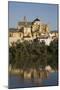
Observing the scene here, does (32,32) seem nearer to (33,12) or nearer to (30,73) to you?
(33,12)

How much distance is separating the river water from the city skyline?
49 cm

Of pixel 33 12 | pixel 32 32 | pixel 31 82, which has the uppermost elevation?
pixel 33 12

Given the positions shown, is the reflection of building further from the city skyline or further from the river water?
the river water

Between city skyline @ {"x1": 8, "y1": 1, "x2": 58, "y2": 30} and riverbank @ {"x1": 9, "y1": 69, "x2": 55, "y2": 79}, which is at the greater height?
city skyline @ {"x1": 8, "y1": 1, "x2": 58, "y2": 30}

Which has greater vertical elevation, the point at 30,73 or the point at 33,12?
the point at 33,12

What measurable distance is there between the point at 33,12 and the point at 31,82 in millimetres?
693

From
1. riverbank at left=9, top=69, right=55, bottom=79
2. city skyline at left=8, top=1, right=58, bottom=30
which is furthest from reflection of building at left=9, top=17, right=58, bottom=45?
riverbank at left=9, top=69, right=55, bottom=79

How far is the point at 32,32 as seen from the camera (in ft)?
8.29

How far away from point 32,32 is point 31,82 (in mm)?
494

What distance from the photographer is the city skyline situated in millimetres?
2473

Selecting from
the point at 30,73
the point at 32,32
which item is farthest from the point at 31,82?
the point at 32,32

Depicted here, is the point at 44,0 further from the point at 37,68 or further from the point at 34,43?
the point at 37,68

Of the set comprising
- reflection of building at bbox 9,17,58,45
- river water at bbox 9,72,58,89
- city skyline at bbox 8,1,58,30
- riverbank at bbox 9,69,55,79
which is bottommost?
river water at bbox 9,72,58,89

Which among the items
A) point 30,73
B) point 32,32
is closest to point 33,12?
point 32,32
